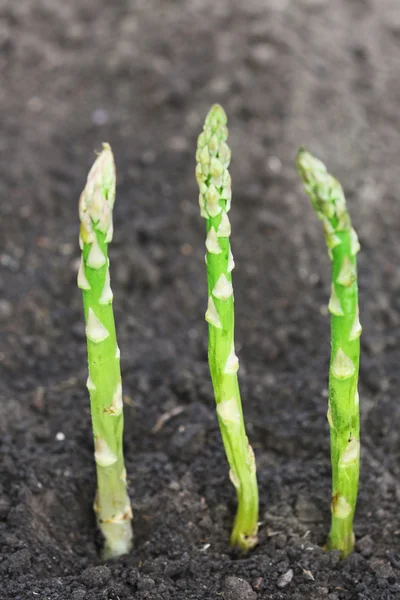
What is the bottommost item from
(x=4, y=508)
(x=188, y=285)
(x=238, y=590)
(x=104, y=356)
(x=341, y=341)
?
(x=188, y=285)

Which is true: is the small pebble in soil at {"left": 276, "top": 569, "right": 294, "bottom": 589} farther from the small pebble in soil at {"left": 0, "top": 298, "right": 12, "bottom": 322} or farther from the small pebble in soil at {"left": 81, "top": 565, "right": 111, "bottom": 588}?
the small pebble in soil at {"left": 0, "top": 298, "right": 12, "bottom": 322}

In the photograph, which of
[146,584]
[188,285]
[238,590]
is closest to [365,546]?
[238,590]

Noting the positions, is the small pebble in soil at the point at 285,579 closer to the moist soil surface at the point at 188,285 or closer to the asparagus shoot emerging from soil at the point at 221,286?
the moist soil surface at the point at 188,285

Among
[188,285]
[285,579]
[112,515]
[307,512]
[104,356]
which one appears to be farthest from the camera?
[188,285]

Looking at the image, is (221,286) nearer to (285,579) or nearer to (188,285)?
(285,579)

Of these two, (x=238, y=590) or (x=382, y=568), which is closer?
(x=238, y=590)

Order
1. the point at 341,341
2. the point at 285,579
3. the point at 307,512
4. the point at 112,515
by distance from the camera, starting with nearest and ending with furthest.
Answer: the point at 341,341 < the point at 285,579 < the point at 112,515 < the point at 307,512
